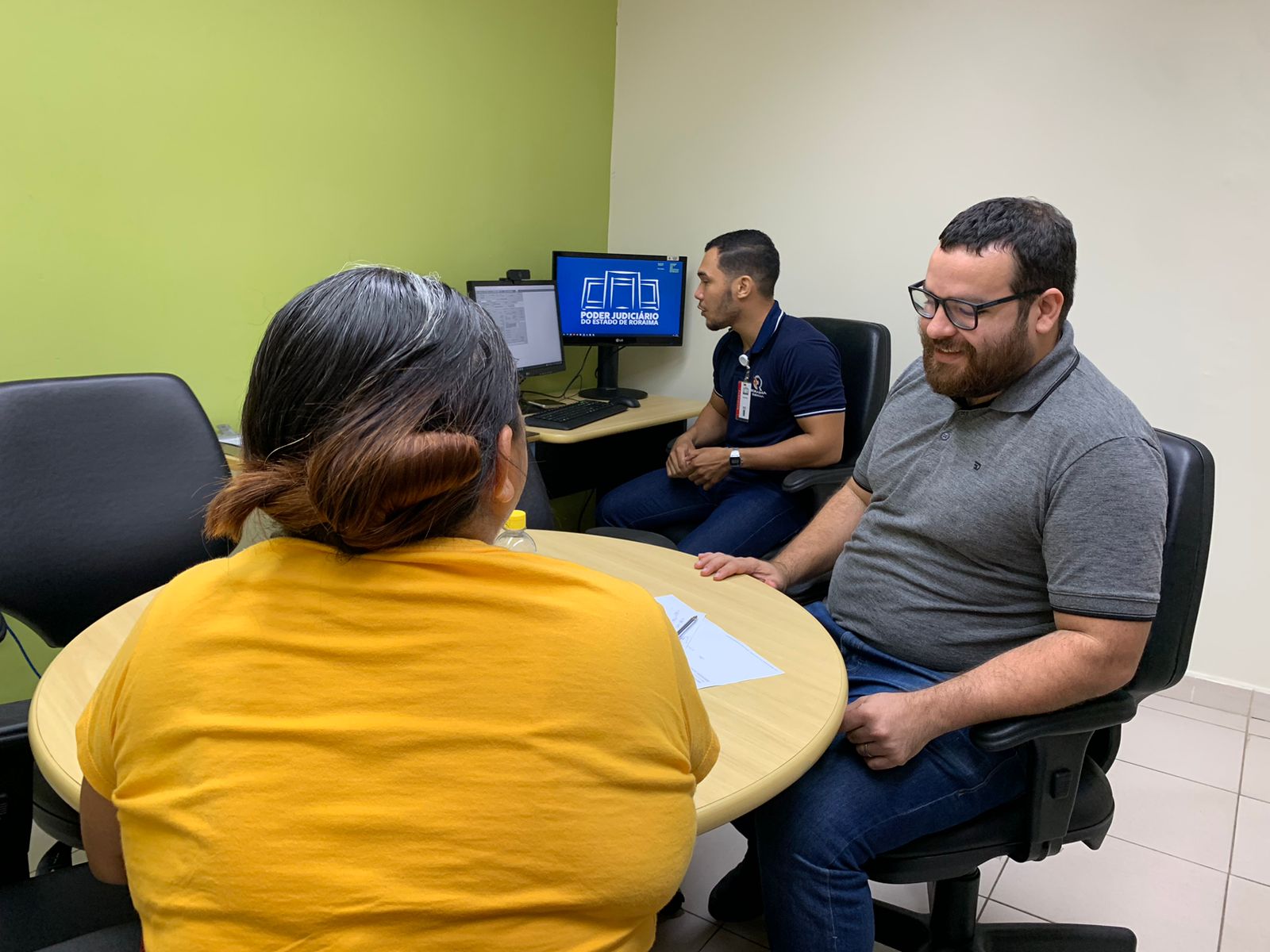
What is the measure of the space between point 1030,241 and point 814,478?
1164 mm

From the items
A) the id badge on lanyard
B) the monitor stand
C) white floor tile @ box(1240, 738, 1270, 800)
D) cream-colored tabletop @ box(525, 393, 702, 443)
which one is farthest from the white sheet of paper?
the monitor stand

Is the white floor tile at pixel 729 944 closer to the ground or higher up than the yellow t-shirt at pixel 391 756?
closer to the ground

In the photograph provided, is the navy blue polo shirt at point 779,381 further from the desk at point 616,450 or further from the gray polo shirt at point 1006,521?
the gray polo shirt at point 1006,521

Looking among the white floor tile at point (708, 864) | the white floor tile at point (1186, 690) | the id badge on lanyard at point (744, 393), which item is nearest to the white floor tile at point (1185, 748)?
the white floor tile at point (1186, 690)

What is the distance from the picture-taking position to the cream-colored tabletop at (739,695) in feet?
3.34

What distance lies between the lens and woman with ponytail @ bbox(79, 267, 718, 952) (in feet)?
2.10

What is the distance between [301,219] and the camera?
268cm

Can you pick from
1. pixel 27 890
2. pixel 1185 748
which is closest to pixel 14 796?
pixel 27 890

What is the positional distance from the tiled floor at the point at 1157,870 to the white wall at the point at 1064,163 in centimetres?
53

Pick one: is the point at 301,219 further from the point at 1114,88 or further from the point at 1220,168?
the point at 1220,168

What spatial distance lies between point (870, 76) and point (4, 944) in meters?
3.18

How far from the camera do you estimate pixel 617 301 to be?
3.43m

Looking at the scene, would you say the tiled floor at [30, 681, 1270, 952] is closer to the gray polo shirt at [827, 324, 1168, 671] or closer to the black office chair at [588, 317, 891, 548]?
the gray polo shirt at [827, 324, 1168, 671]

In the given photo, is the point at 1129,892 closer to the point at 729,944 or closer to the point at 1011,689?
the point at 729,944
